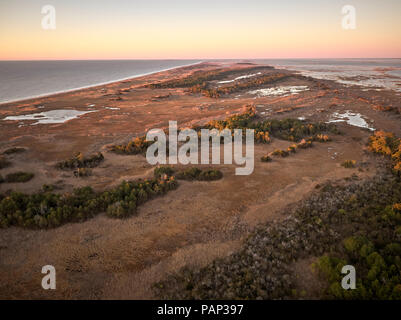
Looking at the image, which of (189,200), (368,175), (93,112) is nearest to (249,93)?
(93,112)

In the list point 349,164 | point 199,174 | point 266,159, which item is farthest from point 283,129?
point 199,174

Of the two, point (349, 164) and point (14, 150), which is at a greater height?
point (14, 150)

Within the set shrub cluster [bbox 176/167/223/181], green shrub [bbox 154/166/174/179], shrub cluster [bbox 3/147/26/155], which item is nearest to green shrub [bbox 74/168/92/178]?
green shrub [bbox 154/166/174/179]

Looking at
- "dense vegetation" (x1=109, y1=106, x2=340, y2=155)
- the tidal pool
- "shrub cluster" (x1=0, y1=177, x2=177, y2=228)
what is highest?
the tidal pool

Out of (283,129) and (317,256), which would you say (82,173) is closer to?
(317,256)

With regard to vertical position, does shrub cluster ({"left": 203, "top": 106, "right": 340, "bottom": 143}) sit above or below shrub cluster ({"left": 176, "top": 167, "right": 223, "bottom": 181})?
above

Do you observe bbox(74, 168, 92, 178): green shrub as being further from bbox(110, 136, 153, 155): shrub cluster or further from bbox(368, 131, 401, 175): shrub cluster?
bbox(368, 131, 401, 175): shrub cluster
